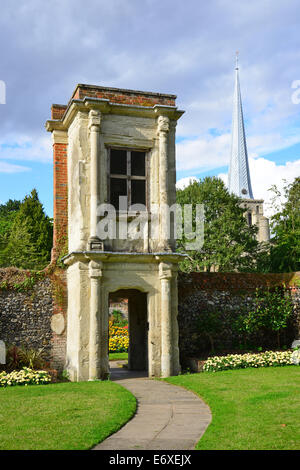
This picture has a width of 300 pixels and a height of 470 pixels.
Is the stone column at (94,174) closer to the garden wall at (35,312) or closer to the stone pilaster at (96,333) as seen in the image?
the stone pilaster at (96,333)

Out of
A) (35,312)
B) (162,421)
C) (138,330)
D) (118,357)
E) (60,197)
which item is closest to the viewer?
(162,421)

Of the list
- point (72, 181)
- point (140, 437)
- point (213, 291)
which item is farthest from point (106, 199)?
point (140, 437)

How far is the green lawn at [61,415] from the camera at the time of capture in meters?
6.25

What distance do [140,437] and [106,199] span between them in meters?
7.62

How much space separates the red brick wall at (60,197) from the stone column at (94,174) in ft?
6.73

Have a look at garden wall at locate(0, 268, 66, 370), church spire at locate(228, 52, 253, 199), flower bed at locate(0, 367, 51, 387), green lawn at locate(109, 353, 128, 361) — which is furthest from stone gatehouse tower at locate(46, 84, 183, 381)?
church spire at locate(228, 52, 253, 199)

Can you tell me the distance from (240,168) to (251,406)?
66.4 m

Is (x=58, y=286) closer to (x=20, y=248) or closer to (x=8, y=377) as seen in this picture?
(x=8, y=377)

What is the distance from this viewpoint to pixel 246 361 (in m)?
13.5

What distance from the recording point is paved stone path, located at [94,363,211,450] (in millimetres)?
6297

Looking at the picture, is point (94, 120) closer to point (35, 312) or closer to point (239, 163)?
point (35, 312)

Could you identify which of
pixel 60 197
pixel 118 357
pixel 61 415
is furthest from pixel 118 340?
pixel 61 415

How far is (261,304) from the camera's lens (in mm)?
16344

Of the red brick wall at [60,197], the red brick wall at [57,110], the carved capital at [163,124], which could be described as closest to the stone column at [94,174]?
the carved capital at [163,124]
